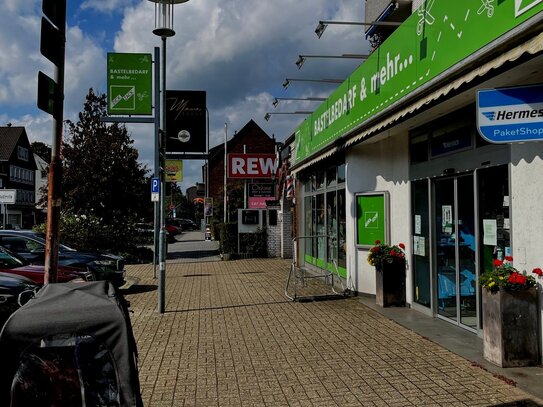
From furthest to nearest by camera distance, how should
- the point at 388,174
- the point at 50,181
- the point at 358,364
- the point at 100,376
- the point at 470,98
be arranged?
the point at 388,174
the point at 470,98
the point at 358,364
the point at 50,181
the point at 100,376

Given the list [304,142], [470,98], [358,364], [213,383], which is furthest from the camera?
[304,142]

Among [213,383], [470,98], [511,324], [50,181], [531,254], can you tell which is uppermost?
[470,98]

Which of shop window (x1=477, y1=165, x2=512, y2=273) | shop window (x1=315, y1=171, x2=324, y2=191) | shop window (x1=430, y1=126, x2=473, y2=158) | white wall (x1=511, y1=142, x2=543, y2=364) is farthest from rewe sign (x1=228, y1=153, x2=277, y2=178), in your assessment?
white wall (x1=511, y1=142, x2=543, y2=364)

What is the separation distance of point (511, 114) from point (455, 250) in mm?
3758

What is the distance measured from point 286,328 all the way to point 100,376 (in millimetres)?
5437

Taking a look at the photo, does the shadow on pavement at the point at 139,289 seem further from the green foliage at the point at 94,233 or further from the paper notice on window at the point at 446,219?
the green foliage at the point at 94,233

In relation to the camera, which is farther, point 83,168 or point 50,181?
point 83,168

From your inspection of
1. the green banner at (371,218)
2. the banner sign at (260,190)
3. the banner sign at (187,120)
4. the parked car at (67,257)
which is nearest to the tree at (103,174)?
the banner sign at (187,120)

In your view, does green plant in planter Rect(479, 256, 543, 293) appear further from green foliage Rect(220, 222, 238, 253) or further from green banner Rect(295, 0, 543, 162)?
green foliage Rect(220, 222, 238, 253)

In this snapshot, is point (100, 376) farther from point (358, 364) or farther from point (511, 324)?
point (511, 324)

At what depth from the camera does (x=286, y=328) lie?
8086 mm

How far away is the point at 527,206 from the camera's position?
5.93 meters

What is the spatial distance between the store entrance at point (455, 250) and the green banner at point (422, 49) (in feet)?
5.43

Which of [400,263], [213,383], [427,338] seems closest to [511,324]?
[427,338]
